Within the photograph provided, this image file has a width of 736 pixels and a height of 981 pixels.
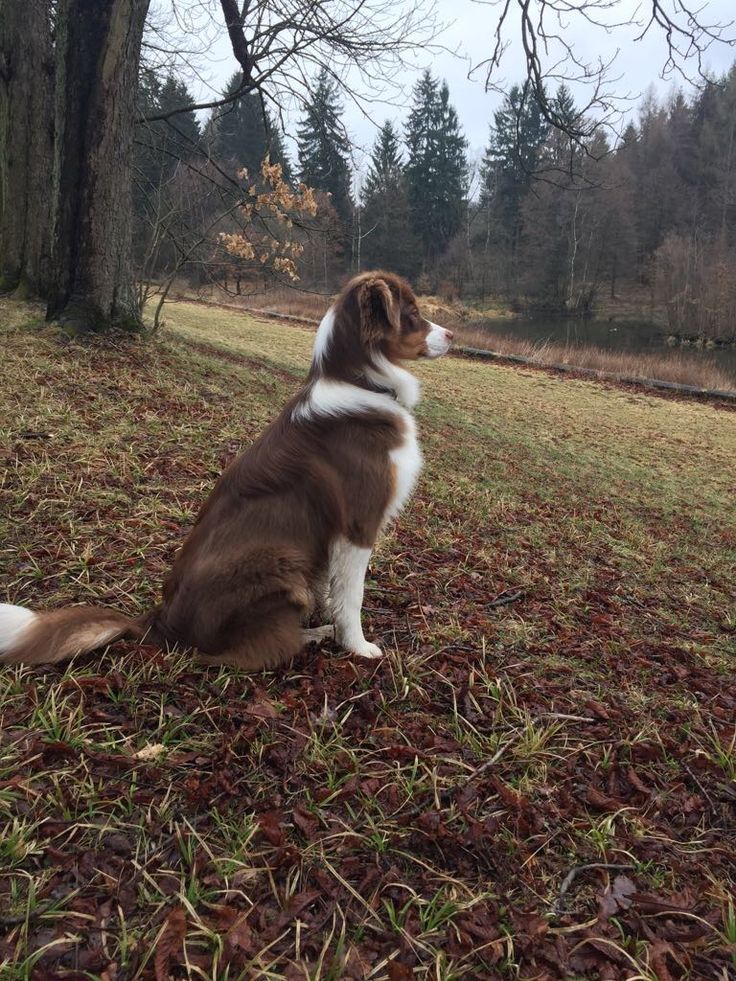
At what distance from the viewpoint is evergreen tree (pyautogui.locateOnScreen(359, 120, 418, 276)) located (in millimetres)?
46438

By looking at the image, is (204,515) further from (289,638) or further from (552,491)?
(552,491)

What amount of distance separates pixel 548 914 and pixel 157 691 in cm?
170

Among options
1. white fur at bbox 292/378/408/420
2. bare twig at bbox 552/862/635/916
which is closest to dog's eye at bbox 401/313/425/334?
white fur at bbox 292/378/408/420

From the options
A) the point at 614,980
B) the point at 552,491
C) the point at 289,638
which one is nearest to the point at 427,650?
the point at 289,638

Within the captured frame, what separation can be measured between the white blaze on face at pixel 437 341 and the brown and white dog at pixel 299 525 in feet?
1.48

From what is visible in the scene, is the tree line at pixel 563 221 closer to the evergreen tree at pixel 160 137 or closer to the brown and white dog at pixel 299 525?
the evergreen tree at pixel 160 137

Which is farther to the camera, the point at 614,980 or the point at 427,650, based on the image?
the point at 427,650

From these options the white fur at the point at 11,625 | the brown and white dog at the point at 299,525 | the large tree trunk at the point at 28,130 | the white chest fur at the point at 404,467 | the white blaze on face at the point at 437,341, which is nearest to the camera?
the white fur at the point at 11,625

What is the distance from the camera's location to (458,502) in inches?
240

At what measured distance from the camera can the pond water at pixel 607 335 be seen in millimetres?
32188

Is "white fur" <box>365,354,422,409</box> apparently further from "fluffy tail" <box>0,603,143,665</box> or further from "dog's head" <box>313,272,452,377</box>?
"fluffy tail" <box>0,603,143,665</box>

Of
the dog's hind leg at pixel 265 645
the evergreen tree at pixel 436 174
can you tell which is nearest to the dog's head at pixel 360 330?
the dog's hind leg at pixel 265 645

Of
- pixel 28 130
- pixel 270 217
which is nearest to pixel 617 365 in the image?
pixel 270 217

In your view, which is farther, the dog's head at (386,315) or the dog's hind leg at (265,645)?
the dog's head at (386,315)
